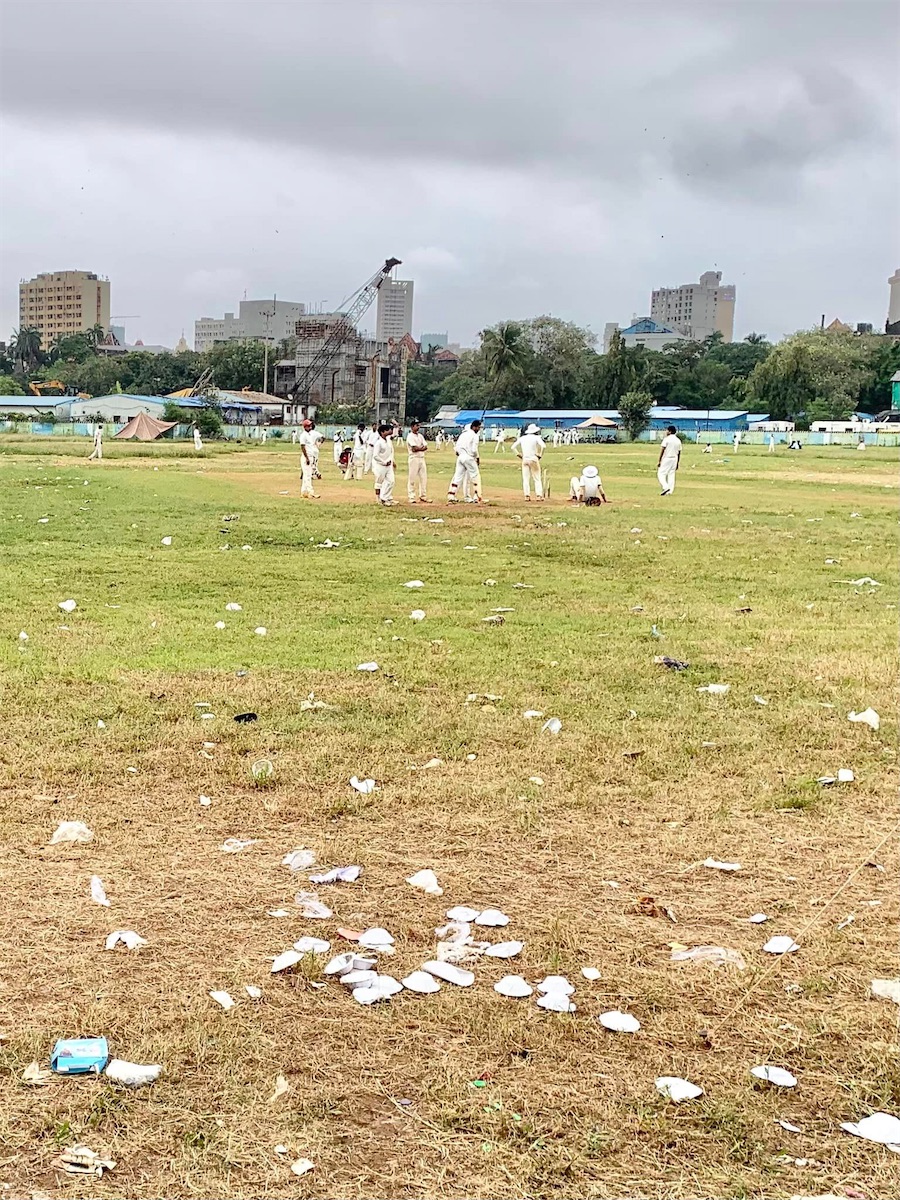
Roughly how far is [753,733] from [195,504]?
52.6ft

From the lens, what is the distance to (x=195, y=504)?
2089cm

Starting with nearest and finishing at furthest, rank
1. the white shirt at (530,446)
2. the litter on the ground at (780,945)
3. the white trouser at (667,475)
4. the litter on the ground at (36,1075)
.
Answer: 1. the litter on the ground at (36,1075)
2. the litter on the ground at (780,945)
3. the white shirt at (530,446)
4. the white trouser at (667,475)

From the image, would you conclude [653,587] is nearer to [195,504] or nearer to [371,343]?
[195,504]

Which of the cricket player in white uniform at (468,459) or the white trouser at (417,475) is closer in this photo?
the cricket player in white uniform at (468,459)

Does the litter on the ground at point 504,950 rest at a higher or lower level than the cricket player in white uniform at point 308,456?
lower

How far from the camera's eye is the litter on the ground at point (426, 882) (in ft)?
14.8

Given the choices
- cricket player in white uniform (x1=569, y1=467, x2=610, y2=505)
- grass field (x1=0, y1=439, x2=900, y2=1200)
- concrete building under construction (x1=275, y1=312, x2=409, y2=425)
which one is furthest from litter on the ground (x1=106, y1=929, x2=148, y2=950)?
concrete building under construction (x1=275, y1=312, x2=409, y2=425)

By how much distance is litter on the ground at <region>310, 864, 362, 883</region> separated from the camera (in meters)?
4.57

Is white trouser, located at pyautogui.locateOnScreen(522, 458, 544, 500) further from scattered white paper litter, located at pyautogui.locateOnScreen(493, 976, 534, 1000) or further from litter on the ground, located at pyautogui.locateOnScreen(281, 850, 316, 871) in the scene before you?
scattered white paper litter, located at pyautogui.locateOnScreen(493, 976, 534, 1000)

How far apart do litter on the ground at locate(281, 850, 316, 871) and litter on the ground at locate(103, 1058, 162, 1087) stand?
58.1 inches

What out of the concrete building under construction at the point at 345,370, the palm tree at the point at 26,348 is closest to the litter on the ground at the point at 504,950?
the concrete building under construction at the point at 345,370

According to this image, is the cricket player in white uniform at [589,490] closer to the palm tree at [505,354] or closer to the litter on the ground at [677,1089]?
the litter on the ground at [677,1089]

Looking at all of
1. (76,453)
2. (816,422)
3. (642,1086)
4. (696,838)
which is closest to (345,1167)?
(642,1086)

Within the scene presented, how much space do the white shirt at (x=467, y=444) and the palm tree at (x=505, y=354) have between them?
83.5m
